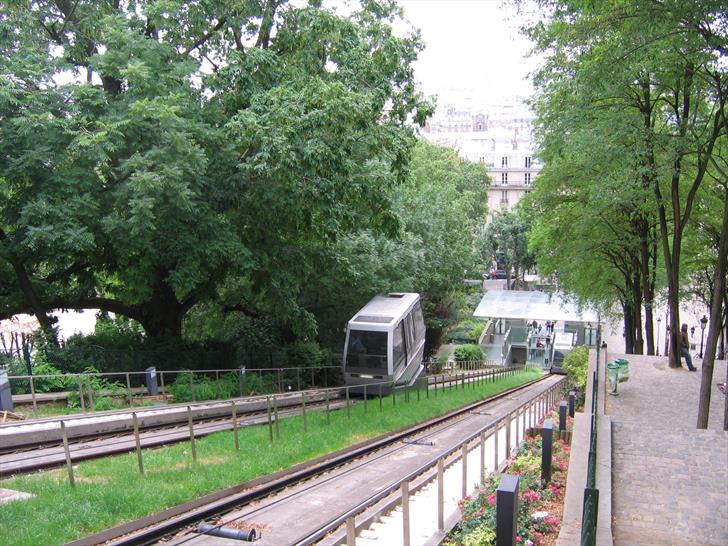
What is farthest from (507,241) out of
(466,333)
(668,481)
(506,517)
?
(506,517)

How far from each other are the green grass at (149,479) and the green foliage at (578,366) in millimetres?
7442

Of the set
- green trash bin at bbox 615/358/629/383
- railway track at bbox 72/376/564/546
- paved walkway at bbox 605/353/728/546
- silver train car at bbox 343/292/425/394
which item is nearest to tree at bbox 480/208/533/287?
silver train car at bbox 343/292/425/394

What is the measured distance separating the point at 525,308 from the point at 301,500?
134ft

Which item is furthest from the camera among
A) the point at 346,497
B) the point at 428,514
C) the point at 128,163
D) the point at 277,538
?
the point at 128,163

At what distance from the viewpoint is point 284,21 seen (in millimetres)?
19266

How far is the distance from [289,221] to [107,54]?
21.7ft

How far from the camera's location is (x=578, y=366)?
22516 mm

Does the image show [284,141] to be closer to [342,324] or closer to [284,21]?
[284,21]

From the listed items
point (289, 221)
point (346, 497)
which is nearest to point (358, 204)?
point (289, 221)

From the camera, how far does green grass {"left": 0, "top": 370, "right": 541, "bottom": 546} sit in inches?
288

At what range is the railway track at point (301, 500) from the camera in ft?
24.5

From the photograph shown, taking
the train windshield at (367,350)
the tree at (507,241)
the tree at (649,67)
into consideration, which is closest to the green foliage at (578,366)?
the tree at (649,67)

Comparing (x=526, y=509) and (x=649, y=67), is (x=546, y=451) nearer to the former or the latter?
(x=526, y=509)

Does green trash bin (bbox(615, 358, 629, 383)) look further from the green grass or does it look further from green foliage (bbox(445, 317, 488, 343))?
green foliage (bbox(445, 317, 488, 343))
